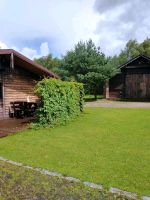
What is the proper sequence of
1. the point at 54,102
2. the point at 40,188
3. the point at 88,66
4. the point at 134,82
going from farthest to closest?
the point at 134,82, the point at 88,66, the point at 54,102, the point at 40,188

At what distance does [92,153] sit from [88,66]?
866 inches

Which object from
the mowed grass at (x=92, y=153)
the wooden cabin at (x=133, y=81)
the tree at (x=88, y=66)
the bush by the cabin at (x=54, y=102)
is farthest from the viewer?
the wooden cabin at (x=133, y=81)

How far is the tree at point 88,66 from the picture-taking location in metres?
27.5

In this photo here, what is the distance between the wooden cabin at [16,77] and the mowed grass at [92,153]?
4626 millimetres

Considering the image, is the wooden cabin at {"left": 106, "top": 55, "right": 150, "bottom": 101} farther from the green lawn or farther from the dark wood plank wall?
the green lawn

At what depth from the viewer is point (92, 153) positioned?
254 inches

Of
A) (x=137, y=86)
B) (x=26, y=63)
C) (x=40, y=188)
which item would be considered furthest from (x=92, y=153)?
(x=137, y=86)

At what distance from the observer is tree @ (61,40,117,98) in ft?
90.4

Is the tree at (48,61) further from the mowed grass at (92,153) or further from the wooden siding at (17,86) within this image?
the mowed grass at (92,153)

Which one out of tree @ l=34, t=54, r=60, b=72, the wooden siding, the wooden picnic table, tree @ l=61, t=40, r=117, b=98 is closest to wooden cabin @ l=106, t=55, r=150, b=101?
tree @ l=61, t=40, r=117, b=98

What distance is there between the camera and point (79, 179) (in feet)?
15.4

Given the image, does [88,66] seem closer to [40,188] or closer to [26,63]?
[26,63]

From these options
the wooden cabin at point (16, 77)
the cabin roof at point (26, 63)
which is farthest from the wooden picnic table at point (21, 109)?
the cabin roof at point (26, 63)

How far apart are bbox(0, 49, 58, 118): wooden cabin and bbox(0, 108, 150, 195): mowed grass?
463 centimetres
